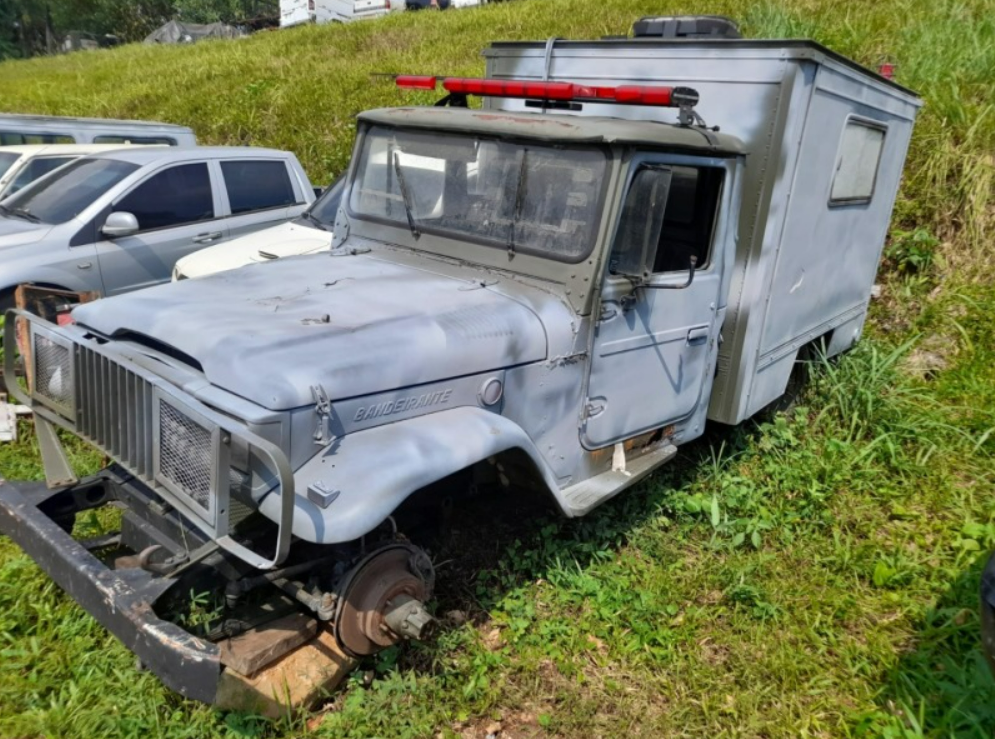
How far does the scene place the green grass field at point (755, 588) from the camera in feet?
10.2

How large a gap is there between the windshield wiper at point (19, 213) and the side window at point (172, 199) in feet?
2.25

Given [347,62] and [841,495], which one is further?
[347,62]

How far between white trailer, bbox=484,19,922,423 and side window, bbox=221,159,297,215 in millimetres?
3226

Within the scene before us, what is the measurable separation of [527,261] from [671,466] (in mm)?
2081

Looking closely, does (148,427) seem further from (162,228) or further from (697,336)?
(162,228)

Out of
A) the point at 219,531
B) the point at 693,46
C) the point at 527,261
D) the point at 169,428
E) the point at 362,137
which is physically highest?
the point at 693,46

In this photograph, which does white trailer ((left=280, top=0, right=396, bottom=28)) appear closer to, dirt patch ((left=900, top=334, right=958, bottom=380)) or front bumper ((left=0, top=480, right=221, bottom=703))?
dirt patch ((left=900, top=334, right=958, bottom=380))

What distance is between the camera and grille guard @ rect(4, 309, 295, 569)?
2.35m

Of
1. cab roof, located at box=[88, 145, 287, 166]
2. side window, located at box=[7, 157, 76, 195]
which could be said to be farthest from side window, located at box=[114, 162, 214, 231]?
side window, located at box=[7, 157, 76, 195]

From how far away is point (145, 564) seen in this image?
2.93 metres

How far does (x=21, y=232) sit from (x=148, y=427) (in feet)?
14.7

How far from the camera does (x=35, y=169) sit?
25.0ft

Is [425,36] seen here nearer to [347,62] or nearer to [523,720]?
[347,62]

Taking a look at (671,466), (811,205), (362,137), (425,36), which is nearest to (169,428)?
(362,137)
